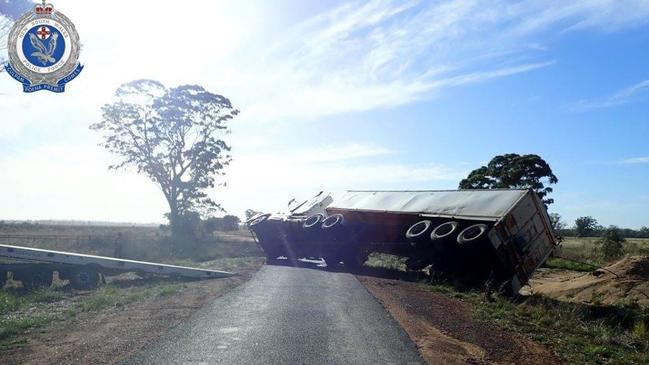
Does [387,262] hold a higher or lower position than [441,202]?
lower

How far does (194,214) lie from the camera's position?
41.7 metres

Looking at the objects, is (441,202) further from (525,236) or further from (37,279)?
(37,279)

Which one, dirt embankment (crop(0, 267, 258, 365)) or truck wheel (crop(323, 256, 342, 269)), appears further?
truck wheel (crop(323, 256, 342, 269))

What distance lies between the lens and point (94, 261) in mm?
16484

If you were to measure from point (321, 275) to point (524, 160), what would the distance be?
2743 cm

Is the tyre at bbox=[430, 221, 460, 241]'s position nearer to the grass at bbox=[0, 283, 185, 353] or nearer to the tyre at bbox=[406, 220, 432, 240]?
the tyre at bbox=[406, 220, 432, 240]

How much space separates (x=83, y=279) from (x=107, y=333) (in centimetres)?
848

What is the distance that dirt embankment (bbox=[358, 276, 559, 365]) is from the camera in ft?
24.2

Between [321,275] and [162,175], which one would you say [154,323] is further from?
[162,175]

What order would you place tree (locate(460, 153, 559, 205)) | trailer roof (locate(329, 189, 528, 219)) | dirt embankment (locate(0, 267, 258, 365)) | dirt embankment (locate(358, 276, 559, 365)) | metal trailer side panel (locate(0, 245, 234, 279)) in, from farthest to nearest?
tree (locate(460, 153, 559, 205))
metal trailer side panel (locate(0, 245, 234, 279))
trailer roof (locate(329, 189, 528, 219))
dirt embankment (locate(358, 276, 559, 365))
dirt embankment (locate(0, 267, 258, 365))

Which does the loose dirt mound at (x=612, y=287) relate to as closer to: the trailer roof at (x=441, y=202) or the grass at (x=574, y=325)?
the grass at (x=574, y=325)

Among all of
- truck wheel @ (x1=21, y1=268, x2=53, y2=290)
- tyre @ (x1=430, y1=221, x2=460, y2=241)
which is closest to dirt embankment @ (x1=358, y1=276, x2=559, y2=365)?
tyre @ (x1=430, y1=221, x2=460, y2=241)

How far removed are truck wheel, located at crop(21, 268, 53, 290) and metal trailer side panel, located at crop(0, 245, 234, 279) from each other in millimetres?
387

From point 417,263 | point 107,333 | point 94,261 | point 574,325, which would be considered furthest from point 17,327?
point 417,263
